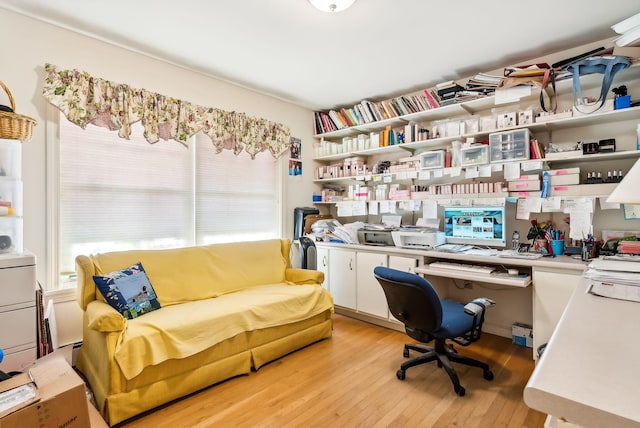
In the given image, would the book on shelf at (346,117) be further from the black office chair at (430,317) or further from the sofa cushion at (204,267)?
the black office chair at (430,317)

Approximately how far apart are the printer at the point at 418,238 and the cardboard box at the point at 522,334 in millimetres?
959

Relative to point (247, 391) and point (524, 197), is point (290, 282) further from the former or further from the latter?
point (524, 197)

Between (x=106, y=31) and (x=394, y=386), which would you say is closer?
(x=394, y=386)

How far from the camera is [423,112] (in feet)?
10.6

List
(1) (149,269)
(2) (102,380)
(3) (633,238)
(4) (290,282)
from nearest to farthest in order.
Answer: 1. (2) (102,380)
2. (3) (633,238)
3. (1) (149,269)
4. (4) (290,282)

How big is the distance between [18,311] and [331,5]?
257 cm

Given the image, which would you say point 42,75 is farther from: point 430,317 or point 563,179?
point 563,179

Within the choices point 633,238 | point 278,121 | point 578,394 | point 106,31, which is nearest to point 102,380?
point 578,394

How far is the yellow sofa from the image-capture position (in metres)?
1.79

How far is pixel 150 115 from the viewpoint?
275 cm

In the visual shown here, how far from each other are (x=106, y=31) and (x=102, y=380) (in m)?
2.43

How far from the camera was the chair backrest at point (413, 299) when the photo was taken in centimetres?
197

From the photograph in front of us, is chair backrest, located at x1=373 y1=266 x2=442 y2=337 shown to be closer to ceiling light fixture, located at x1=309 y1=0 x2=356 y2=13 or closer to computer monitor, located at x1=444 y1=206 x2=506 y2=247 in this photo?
computer monitor, located at x1=444 y1=206 x2=506 y2=247

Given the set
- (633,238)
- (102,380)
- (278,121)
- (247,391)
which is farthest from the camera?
(278,121)
